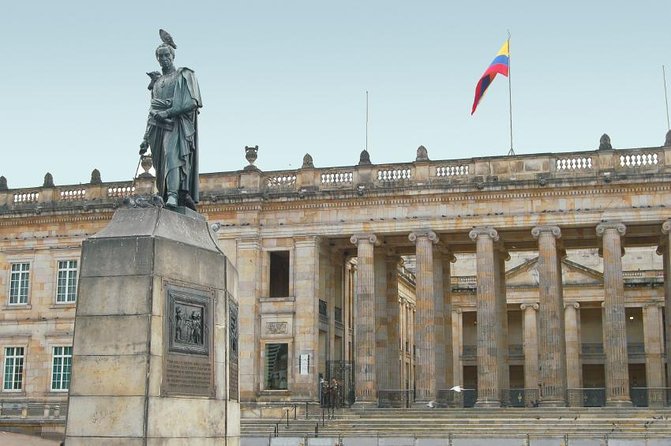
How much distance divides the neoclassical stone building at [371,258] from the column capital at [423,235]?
0.16 ft

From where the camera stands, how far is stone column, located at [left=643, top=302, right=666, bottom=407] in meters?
51.8

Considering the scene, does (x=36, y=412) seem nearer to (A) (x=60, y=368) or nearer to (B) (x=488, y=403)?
(A) (x=60, y=368)

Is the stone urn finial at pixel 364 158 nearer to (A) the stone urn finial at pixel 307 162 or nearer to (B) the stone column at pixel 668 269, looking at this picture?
(A) the stone urn finial at pixel 307 162

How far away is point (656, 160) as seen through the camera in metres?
39.2

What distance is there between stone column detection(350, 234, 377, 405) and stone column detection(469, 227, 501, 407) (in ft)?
14.2

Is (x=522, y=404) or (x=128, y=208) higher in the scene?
(x=128, y=208)

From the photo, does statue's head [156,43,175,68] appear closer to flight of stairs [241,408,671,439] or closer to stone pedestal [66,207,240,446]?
stone pedestal [66,207,240,446]

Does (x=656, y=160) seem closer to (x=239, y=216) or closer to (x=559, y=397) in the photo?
(x=559, y=397)

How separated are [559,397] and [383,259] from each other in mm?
10622

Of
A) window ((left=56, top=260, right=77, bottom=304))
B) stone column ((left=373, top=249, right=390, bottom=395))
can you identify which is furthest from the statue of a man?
window ((left=56, top=260, right=77, bottom=304))

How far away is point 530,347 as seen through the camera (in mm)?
53344

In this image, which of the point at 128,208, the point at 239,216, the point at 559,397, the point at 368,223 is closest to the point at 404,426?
the point at 559,397

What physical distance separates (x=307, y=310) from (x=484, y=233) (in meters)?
8.03

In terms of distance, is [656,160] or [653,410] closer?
[653,410]
